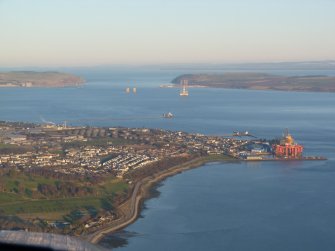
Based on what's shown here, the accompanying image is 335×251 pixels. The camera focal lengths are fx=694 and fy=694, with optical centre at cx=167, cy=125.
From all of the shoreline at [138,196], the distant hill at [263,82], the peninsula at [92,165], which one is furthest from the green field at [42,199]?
the distant hill at [263,82]

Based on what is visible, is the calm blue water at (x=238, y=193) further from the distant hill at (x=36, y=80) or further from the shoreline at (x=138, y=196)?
the distant hill at (x=36, y=80)

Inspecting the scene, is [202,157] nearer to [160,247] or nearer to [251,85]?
[160,247]

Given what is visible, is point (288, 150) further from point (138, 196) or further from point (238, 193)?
point (138, 196)

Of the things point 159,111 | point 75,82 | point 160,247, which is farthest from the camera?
point 75,82

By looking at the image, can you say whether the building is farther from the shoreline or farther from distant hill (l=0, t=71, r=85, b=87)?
distant hill (l=0, t=71, r=85, b=87)

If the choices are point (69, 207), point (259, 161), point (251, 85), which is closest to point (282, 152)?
point (259, 161)
